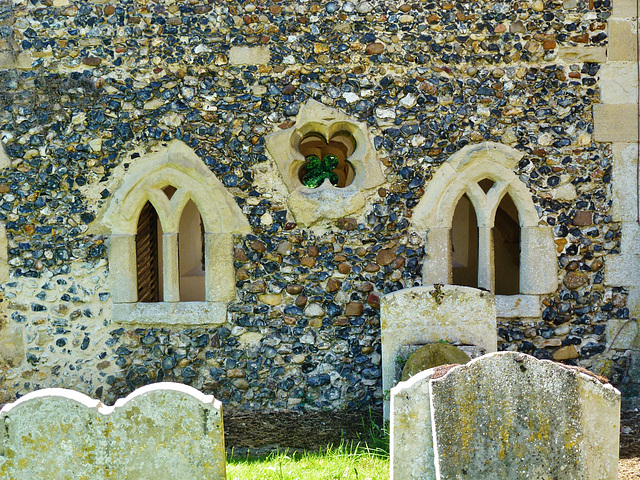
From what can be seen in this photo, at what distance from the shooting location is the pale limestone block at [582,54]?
189 inches

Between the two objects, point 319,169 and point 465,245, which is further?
point 465,245

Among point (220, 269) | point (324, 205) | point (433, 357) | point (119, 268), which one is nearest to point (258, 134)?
point (324, 205)

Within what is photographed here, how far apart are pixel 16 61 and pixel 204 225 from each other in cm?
194

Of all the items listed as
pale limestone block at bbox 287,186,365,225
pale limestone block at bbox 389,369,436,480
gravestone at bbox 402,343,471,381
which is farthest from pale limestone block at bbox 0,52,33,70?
pale limestone block at bbox 389,369,436,480

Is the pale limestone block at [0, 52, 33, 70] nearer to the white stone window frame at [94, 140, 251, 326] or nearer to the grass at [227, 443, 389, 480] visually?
the white stone window frame at [94, 140, 251, 326]

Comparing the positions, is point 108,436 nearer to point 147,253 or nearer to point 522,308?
point 147,253

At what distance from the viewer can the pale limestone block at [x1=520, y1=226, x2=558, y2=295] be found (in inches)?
190

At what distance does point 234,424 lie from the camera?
458cm

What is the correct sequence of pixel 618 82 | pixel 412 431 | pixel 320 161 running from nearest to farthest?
1. pixel 412 431
2. pixel 618 82
3. pixel 320 161

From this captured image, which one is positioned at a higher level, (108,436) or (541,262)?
(541,262)

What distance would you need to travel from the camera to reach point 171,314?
4.73 metres

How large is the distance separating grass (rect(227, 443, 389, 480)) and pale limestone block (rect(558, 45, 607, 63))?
3.33 m

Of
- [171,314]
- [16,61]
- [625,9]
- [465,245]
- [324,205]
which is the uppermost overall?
[625,9]

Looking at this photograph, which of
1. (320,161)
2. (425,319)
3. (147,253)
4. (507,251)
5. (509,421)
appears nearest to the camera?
(509,421)
